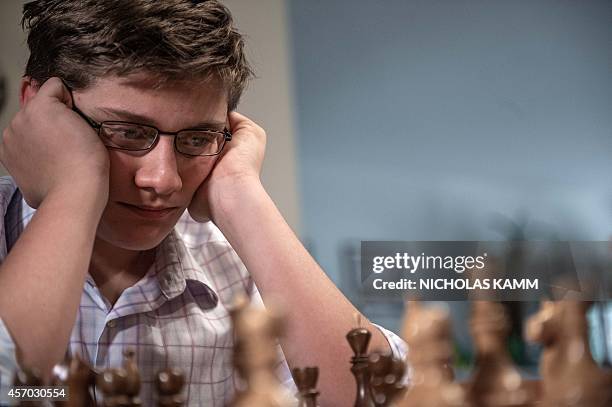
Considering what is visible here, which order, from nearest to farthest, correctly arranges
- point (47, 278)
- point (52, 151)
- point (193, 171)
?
point (47, 278), point (52, 151), point (193, 171)

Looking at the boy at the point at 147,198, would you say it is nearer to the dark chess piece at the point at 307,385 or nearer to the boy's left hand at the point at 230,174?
the boy's left hand at the point at 230,174

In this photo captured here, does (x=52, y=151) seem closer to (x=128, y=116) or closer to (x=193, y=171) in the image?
(x=128, y=116)

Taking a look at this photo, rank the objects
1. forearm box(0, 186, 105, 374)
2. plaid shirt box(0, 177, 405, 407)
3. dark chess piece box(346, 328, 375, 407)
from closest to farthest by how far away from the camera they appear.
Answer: dark chess piece box(346, 328, 375, 407), forearm box(0, 186, 105, 374), plaid shirt box(0, 177, 405, 407)

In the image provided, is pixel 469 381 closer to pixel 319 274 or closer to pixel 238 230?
pixel 319 274

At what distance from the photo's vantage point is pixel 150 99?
148cm

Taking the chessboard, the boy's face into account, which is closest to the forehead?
the boy's face

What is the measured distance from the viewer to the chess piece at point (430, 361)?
84 cm

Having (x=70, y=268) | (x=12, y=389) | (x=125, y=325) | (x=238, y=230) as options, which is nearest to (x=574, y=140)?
(x=238, y=230)

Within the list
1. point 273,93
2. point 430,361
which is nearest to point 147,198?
point 430,361

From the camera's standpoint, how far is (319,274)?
59.2 inches

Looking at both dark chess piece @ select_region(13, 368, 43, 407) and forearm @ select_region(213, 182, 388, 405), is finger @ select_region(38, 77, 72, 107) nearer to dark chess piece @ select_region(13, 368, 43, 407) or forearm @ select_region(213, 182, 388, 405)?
forearm @ select_region(213, 182, 388, 405)

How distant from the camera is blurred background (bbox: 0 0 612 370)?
264 centimetres

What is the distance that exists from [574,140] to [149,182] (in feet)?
5.46

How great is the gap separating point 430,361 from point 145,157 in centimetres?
72
